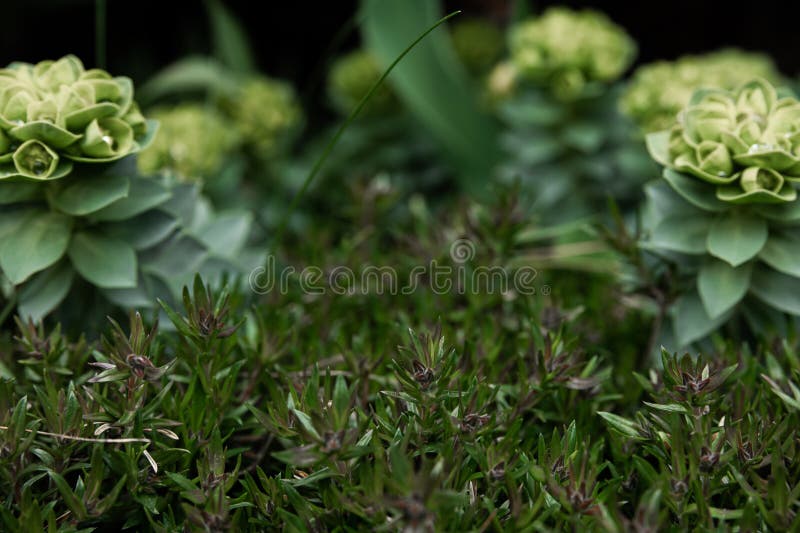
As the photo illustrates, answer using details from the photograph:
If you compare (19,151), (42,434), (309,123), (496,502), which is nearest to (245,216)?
(19,151)

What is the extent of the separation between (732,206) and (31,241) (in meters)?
1.09

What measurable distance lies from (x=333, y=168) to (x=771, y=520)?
173 cm

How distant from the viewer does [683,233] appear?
1.25m

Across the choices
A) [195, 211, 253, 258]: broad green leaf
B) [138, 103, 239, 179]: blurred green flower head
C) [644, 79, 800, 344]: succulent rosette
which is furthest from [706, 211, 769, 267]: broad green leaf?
[138, 103, 239, 179]: blurred green flower head

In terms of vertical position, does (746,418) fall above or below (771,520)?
below

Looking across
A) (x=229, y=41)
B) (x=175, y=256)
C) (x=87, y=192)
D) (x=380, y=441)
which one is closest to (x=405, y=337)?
(x=380, y=441)

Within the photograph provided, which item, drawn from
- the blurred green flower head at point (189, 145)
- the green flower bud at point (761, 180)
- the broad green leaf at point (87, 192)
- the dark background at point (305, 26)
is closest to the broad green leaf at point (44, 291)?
the broad green leaf at point (87, 192)

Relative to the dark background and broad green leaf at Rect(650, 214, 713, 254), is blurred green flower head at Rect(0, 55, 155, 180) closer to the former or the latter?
broad green leaf at Rect(650, 214, 713, 254)

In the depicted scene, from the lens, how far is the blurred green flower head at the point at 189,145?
1.88 meters

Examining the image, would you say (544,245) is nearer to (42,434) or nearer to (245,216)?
(245,216)

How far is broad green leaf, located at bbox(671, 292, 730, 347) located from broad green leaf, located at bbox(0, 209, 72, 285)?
3.20 feet

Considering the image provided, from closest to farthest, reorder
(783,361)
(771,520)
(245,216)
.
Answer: (771,520) → (783,361) → (245,216)

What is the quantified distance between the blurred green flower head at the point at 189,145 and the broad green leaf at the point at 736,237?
1200 mm

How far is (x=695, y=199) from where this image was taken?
1.22m
